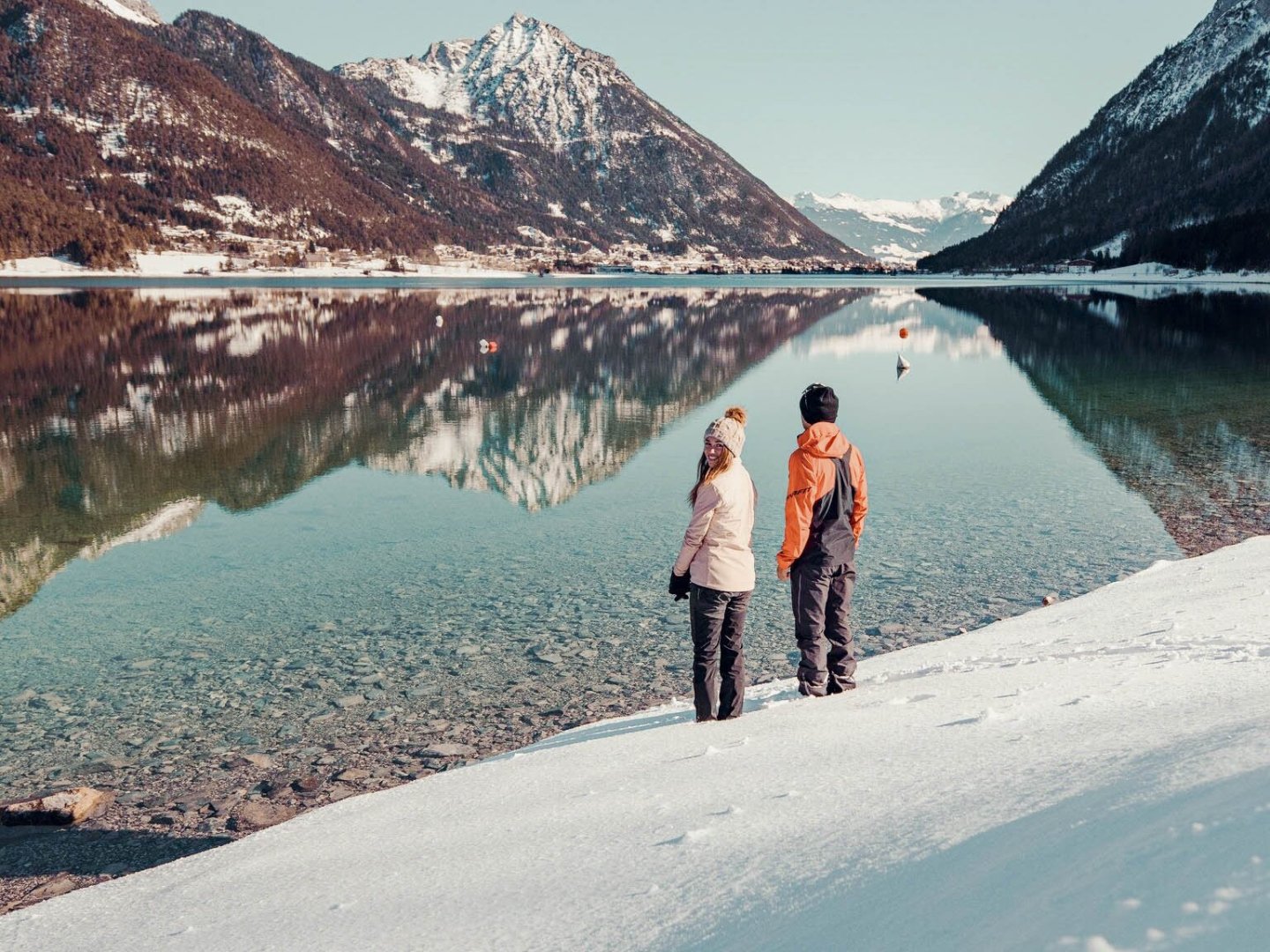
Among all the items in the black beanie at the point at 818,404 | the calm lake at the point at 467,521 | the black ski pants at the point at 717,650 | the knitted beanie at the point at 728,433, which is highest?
the black beanie at the point at 818,404

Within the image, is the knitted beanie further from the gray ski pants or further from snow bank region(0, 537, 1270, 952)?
snow bank region(0, 537, 1270, 952)

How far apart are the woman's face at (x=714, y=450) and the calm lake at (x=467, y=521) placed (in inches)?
131

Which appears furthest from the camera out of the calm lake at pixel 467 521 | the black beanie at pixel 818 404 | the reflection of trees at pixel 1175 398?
the reflection of trees at pixel 1175 398

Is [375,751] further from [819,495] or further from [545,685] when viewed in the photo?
[819,495]

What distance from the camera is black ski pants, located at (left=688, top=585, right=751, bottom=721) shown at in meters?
7.34

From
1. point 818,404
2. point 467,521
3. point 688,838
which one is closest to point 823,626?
point 818,404

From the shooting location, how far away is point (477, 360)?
147ft

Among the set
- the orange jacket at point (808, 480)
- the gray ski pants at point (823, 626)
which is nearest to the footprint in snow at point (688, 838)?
the orange jacket at point (808, 480)

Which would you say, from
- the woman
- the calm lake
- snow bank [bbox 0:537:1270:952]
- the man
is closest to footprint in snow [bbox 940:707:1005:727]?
snow bank [bbox 0:537:1270:952]

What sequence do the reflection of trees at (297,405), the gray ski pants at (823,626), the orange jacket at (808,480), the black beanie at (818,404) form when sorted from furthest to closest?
the reflection of trees at (297,405) → the gray ski pants at (823,626) → the orange jacket at (808,480) → the black beanie at (818,404)

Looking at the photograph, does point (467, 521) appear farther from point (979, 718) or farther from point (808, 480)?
point (979, 718)

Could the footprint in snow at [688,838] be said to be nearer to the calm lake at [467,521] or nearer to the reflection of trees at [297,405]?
the calm lake at [467,521]

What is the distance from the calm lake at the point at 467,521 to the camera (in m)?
9.66

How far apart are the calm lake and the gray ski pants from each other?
185 cm
